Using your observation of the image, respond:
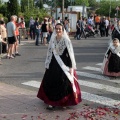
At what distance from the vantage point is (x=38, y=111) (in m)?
5.82

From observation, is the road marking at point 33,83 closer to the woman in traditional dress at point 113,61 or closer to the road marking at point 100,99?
the road marking at point 100,99

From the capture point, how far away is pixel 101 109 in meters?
6.01

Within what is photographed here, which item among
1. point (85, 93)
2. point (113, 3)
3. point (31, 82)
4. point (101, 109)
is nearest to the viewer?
point (101, 109)

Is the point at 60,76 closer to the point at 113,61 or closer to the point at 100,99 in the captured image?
the point at 100,99

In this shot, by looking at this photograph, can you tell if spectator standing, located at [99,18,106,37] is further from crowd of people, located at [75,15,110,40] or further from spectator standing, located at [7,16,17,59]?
spectator standing, located at [7,16,17,59]

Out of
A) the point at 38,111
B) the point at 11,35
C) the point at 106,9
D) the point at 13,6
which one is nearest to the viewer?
the point at 38,111

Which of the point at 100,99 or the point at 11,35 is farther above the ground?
the point at 11,35

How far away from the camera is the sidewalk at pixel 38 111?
5508mm

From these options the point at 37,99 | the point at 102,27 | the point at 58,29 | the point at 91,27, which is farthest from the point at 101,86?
the point at 102,27

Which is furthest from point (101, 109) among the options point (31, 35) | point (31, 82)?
point (31, 35)

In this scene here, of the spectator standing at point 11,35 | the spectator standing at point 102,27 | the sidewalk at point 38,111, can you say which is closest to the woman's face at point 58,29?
the sidewalk at point 38,111

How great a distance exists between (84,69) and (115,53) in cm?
154

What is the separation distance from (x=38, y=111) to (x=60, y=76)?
839mm

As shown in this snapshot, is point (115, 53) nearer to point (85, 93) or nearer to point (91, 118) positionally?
point (85, 93)
